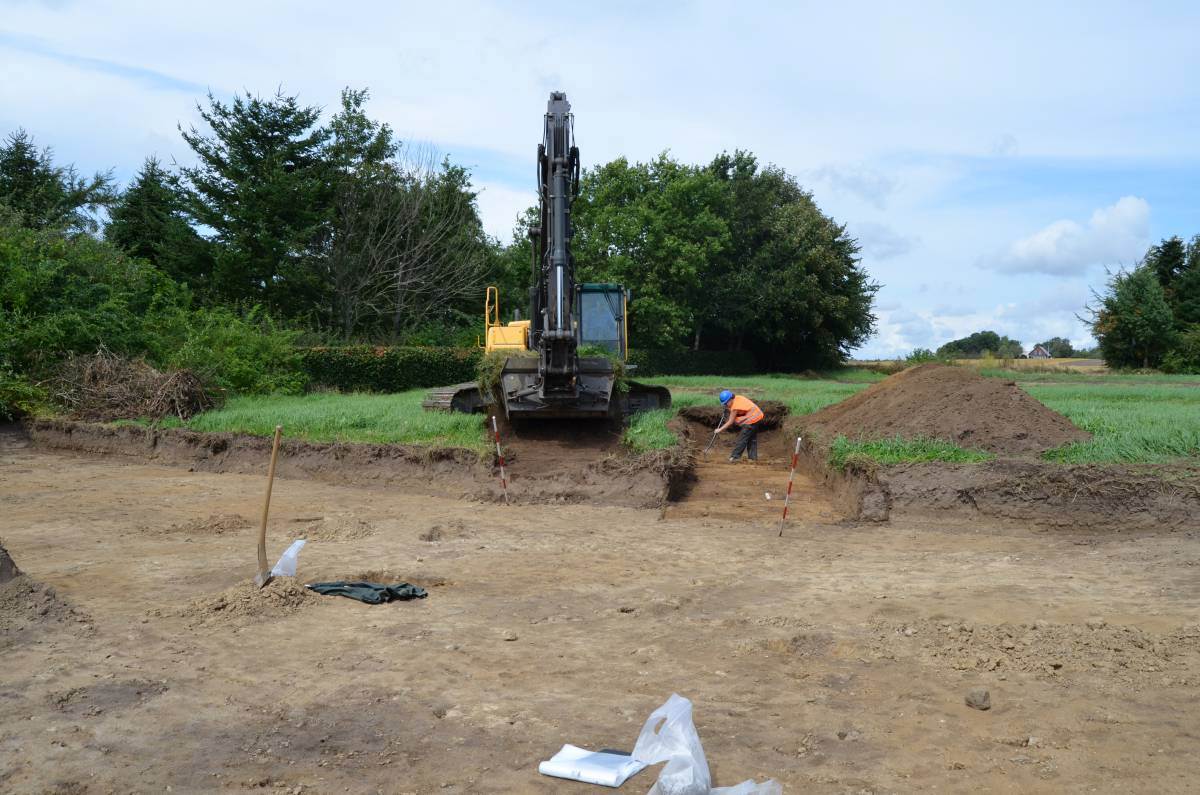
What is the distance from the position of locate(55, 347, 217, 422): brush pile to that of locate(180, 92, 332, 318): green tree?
12899 millimetres

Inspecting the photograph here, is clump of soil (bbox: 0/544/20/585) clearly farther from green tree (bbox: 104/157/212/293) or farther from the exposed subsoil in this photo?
green tree (bbox: 104/157/212/293)

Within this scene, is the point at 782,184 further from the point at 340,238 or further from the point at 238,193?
the point at 238,193

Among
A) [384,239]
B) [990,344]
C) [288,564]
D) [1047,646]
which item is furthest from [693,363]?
[990,344]

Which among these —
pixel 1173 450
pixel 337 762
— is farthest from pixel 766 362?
pixel 337 762

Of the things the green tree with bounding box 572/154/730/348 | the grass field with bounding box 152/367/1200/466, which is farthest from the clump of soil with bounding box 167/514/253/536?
the green tree with bounding box 572/154/730/348

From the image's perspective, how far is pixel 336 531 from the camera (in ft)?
32.6

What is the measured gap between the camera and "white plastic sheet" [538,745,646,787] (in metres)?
4.20

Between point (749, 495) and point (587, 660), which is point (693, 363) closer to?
point (749, 495)

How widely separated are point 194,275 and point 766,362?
27.0 meters

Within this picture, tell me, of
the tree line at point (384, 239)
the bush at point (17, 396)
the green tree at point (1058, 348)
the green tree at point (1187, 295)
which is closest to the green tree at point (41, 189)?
the tree line at point (384, 239)

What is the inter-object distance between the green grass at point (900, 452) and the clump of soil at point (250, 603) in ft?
25.0

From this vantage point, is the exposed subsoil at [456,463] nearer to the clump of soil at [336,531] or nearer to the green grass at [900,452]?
the green grass at [900,452]

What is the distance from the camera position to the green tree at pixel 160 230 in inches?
1242

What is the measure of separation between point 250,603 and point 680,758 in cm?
409
